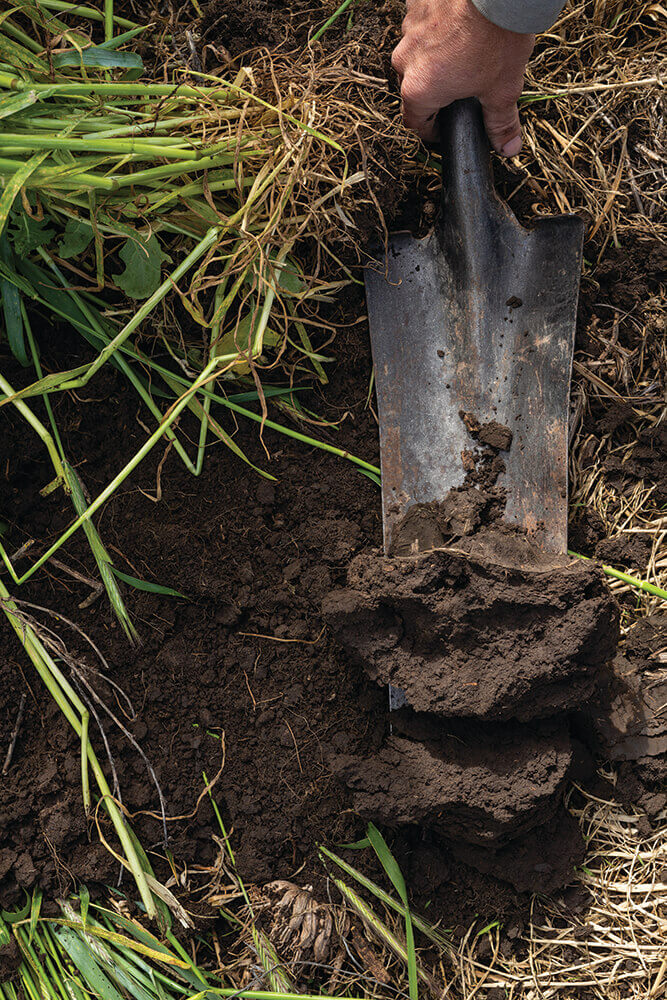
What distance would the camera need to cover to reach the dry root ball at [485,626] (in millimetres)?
1298

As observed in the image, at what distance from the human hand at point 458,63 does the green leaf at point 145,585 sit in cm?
102

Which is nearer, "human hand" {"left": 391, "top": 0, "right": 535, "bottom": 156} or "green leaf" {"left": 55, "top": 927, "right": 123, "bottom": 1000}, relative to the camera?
"human hand" {"left": 391, "top": 0, "right": 535, "bottom": 156}

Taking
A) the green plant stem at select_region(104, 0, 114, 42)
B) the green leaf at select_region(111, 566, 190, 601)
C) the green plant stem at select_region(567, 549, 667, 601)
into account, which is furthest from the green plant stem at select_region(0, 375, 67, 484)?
the green plant stem at select_region(567, 549, 667, 601)

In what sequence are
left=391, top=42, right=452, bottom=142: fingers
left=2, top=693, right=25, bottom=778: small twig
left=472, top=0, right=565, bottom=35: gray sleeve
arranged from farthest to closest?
left=2, top=693, right=25, bottom=778: small twig, left=391, top=42, right=452, bottom=142: fingers, left=472, top=0, right=565, bottom=35: gray sleeve

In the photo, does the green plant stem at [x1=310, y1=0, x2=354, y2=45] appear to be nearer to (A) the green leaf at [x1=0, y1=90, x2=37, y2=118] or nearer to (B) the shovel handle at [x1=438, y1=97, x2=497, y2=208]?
(B) the shovel handle at [x1=438, y1=97, x2=497, y2=208]

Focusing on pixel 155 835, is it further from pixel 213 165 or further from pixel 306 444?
pixel 213 165

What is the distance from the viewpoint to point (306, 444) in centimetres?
156

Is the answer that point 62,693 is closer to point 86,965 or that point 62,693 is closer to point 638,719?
point 86,965

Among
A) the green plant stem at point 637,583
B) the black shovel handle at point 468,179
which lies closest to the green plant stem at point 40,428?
the black shovel handle at point 468,179

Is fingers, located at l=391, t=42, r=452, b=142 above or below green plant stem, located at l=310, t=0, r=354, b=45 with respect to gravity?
below

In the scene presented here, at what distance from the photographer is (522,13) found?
119 centimetres

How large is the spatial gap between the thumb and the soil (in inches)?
11.5

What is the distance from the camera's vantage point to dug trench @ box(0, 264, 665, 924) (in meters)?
1.32

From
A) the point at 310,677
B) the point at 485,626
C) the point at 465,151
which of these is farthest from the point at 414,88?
the point at 310,677
